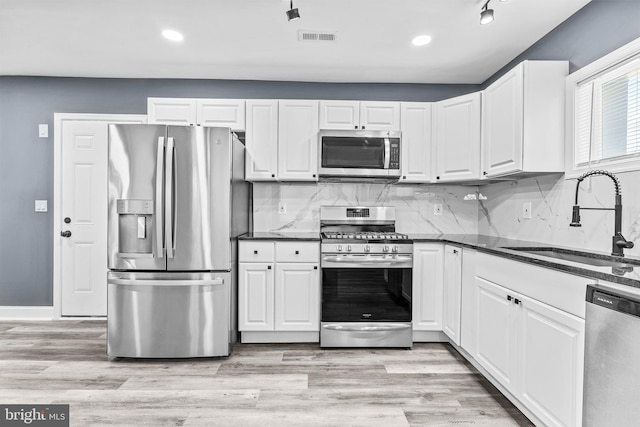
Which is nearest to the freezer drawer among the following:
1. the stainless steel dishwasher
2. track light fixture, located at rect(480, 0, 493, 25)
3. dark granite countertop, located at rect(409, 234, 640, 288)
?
dark granite countertop, located at rect(409, 234, 640, 288)

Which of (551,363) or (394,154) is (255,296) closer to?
(394,154)

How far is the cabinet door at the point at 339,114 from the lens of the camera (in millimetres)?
3453

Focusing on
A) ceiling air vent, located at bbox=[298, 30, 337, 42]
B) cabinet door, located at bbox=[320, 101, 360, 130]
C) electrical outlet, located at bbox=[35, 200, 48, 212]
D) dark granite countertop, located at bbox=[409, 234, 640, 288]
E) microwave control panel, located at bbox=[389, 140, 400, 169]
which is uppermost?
ceiling air vent, located at bbox=[298, 30, 337, 42]

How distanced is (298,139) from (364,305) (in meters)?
1.67

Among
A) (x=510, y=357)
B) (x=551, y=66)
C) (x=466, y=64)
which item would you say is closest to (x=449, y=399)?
(x=510, y=357)

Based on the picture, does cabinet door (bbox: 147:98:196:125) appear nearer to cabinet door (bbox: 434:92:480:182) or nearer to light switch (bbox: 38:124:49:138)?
light switch (bbox: 38:124:49:138)

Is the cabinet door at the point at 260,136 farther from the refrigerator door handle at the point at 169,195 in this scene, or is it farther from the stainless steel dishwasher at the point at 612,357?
the stainless steel dishwasher at the point at 612,357

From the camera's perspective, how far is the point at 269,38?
2.88m

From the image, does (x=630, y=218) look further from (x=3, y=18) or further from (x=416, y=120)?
(x=3, y=18)

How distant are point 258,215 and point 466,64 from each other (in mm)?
2535

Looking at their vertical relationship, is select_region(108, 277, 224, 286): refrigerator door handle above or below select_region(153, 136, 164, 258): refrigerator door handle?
below

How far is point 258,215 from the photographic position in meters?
3.75

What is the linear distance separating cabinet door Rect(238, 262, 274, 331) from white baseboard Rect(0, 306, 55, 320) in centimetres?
231

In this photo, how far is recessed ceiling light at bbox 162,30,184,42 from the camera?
2.79 meters
